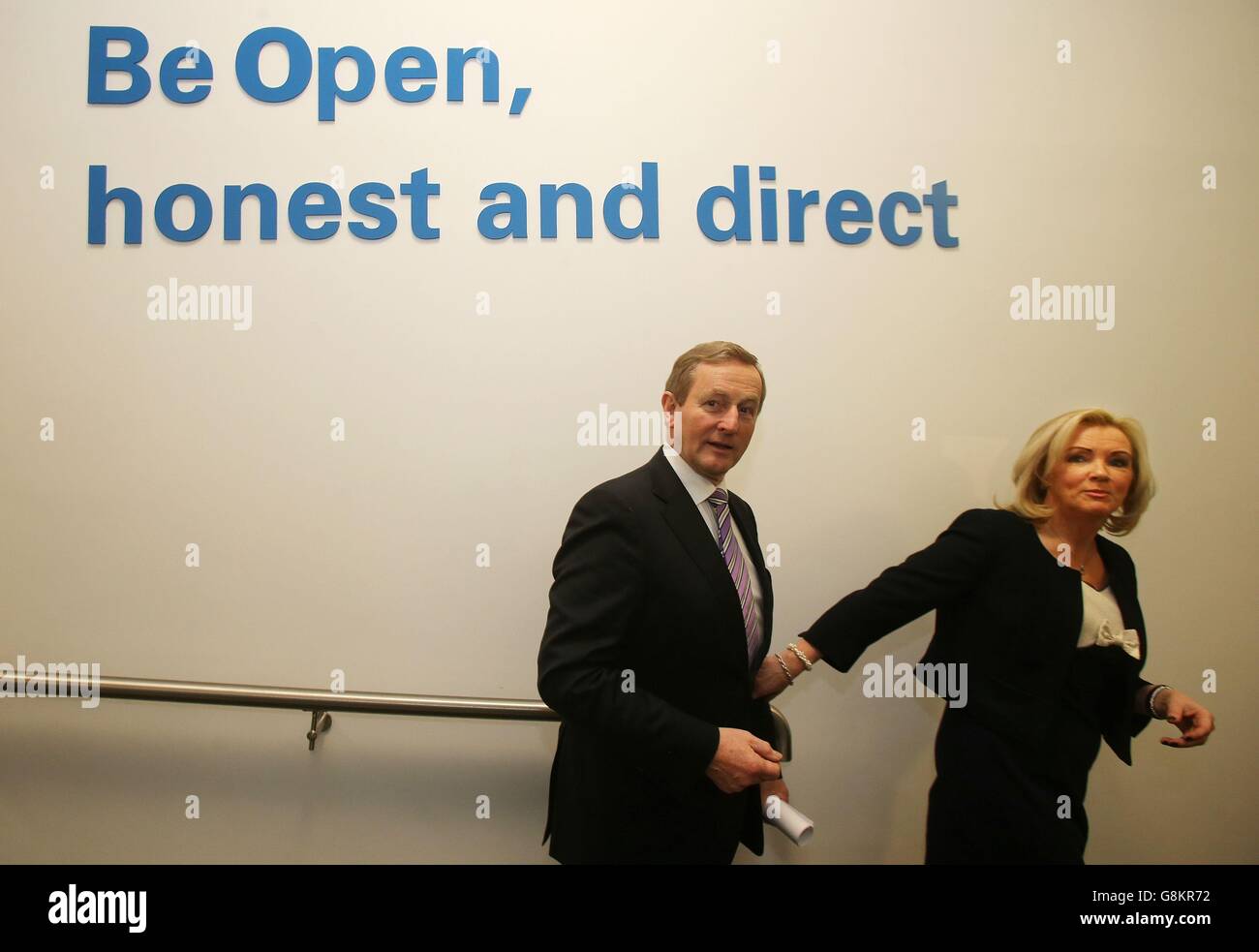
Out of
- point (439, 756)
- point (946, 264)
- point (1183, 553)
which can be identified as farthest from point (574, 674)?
point (1183, 553)

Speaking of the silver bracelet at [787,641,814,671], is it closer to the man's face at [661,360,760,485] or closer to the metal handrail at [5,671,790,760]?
the metal handrail at [5,671,790,760]

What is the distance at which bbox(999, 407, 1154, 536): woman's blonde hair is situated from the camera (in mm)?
1701

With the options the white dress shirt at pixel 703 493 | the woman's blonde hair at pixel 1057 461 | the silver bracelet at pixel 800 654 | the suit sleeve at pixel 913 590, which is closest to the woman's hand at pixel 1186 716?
the woman's blonde hair at pixel 1057 461

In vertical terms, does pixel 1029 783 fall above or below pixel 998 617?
below

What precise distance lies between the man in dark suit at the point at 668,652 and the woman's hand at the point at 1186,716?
98cm

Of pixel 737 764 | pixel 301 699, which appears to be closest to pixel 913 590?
pixel 737 764

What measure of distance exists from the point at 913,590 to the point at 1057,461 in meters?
0.50

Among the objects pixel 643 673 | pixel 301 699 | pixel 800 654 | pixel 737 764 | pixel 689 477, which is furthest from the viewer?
pixel 301 699

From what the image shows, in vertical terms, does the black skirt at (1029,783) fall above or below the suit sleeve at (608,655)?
below

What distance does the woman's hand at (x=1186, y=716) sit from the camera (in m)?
1.65

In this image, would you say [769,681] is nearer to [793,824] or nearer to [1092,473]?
[793,824]

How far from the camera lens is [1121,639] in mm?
1618

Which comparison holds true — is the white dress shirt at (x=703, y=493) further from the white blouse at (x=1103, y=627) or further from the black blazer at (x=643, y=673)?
the white blouse at (x=1103, y=627)

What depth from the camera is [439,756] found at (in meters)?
2.06
